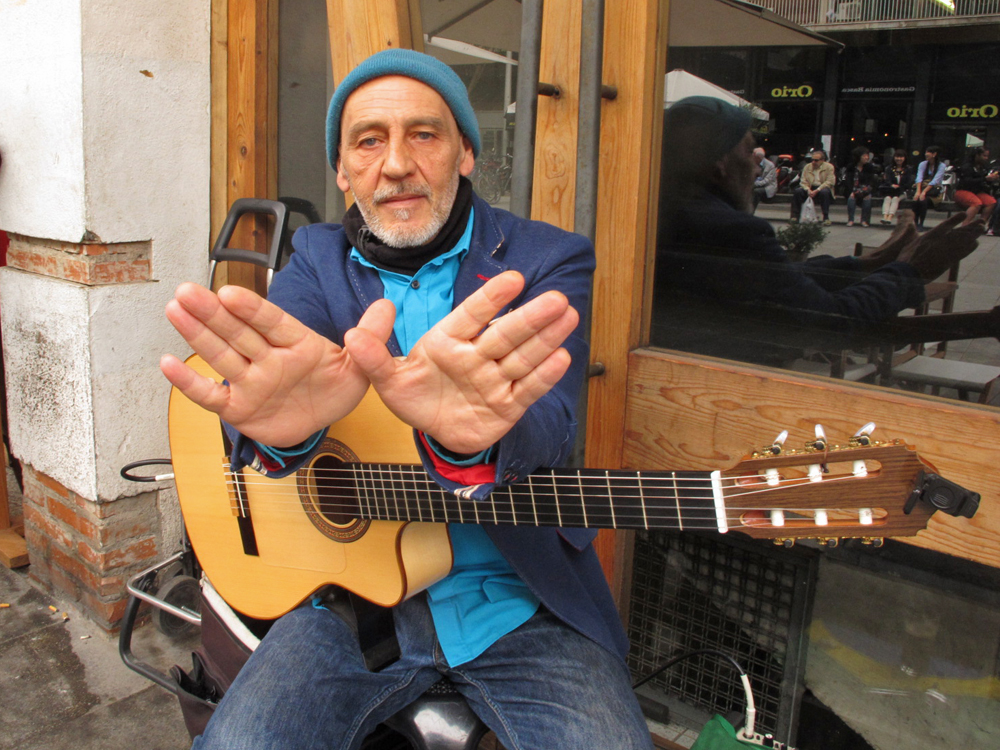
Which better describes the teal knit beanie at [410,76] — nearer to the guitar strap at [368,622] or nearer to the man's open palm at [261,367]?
the man's open palm at [261,367]

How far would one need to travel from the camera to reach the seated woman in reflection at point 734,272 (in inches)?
70.1

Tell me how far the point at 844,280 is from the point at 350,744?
1.41m

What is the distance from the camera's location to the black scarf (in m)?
1.73

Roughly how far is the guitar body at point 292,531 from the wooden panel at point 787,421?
0.69 m

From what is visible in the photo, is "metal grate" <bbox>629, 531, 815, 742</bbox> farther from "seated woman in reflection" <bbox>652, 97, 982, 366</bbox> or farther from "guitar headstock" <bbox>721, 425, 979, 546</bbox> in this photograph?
"guitar headstock" <bbox>721, 425, 979, 546</bbox>

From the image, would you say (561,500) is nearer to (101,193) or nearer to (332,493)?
(332,493)

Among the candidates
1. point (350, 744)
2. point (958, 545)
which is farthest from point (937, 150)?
point (350, 744)

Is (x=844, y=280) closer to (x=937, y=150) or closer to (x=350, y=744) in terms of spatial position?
(x=937, y=150)

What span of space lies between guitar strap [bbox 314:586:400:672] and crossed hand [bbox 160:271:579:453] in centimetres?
61

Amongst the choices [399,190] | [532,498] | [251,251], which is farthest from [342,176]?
[532,498]

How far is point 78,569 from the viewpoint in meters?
2.92

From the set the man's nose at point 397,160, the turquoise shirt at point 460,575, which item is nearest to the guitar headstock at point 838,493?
the turquoise shirt at point 460,575

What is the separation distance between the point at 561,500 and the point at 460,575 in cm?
37

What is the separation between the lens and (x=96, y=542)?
277 cm
